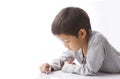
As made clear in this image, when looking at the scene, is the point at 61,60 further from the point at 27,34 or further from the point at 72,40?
the point at 27,34

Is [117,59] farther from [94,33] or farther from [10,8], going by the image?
[10,8]

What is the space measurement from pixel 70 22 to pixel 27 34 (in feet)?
2.26

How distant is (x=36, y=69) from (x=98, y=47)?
72 centimetres

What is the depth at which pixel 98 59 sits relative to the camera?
0.94 metres

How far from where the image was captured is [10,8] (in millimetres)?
1563

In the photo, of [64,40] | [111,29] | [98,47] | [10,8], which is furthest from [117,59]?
[10,8]

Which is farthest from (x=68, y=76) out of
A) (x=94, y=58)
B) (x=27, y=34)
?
(x=27, y=34)

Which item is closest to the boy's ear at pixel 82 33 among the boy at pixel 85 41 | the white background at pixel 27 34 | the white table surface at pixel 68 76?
the boy at pixel 85 41

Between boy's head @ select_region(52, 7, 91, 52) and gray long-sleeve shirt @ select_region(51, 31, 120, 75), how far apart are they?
5 centimetres

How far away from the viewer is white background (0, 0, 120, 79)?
61.5 inches

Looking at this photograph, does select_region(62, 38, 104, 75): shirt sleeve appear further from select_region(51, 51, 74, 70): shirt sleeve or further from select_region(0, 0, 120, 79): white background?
select_region(0, 0, 120, 79): white background

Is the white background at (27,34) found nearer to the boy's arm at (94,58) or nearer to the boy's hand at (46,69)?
the boy's hand at (46,69)

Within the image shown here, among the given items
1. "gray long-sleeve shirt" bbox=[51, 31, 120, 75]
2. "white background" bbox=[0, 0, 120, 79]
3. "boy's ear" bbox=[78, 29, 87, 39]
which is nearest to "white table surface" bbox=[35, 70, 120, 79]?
"gray long-sleeve shirt" bbox=[51, 31, 120, 75]

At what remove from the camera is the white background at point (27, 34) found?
1562 mm
